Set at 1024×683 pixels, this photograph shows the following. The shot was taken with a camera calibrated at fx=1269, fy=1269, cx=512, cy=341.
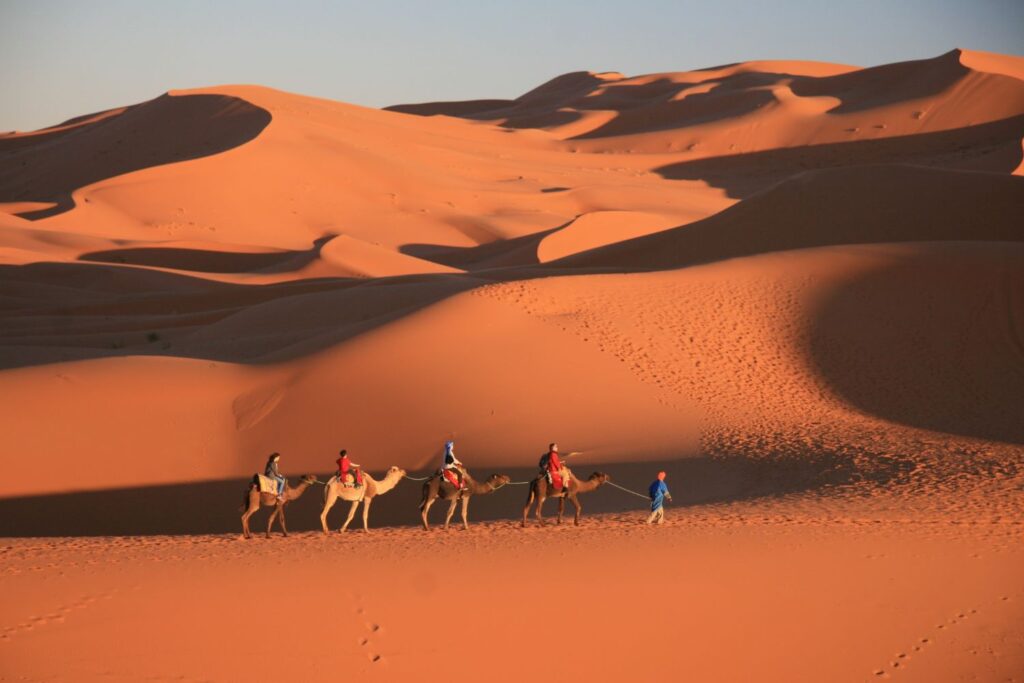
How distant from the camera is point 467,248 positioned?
47062 mm

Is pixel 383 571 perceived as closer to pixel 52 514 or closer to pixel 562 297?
pixel 52 514

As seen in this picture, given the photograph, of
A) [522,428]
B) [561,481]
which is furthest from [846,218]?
[561,481]

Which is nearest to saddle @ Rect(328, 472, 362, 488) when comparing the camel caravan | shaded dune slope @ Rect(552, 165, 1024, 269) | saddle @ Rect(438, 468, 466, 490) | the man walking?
the camel caravan

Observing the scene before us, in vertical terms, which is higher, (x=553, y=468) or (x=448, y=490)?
(x=553, y=468)

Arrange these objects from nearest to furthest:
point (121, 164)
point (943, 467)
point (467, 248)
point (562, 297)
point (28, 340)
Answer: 1. point (943, 467)
2. point (562, 297)
3. point (28, 340)
4. point (467, 248)
5. point (121, 164)

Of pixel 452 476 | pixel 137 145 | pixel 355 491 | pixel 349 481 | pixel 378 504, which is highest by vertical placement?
pixel 137 145

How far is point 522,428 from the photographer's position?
65.3 feet

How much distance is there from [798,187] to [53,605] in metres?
29.4

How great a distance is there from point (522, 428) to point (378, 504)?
271 cm

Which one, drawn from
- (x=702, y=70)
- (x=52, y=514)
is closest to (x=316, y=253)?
(x=52, y=514)

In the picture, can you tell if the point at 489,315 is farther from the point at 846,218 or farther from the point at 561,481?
the point at 846,218

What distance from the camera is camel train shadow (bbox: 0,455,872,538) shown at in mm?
16922

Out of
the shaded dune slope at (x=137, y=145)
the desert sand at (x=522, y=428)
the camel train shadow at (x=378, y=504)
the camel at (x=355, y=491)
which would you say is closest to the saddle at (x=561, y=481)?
the desert sand at (x=522, y=428)

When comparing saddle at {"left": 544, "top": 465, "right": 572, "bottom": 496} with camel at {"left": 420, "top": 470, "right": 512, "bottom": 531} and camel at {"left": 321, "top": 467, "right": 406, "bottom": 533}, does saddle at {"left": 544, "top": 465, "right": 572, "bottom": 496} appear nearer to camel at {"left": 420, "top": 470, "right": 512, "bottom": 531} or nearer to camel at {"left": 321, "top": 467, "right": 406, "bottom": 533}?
camel at {"left": 420, "top": 470, "right": 512, "bottom": 531}
